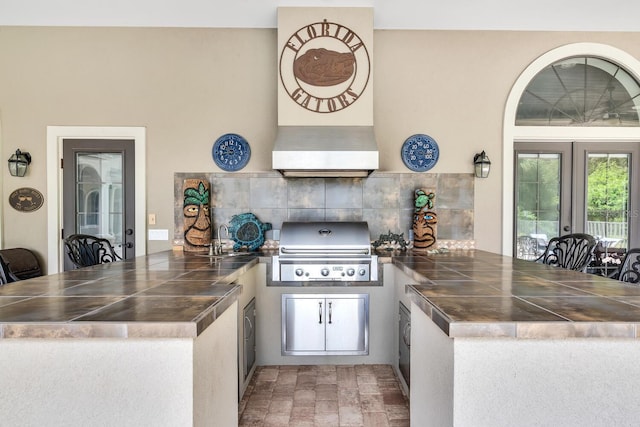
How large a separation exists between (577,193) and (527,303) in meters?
2.86

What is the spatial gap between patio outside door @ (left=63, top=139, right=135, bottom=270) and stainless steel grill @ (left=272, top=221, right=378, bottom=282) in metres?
1.61

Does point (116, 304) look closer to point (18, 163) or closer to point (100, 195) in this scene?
point (100, 195)

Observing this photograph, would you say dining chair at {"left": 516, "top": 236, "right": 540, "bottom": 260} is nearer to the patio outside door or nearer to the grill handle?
the grill handle

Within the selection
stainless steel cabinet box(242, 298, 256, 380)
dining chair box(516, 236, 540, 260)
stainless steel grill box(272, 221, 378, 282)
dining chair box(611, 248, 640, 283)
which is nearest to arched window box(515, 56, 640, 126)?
dining chair box(516, 236, 540, 260)

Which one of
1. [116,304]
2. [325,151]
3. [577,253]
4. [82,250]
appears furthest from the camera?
[325,151]

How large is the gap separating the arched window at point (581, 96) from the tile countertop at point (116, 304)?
3.28 meters

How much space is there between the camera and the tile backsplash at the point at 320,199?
3184 millimetres

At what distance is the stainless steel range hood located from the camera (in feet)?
8.67

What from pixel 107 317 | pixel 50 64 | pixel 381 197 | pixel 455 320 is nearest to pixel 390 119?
pixel 381 197

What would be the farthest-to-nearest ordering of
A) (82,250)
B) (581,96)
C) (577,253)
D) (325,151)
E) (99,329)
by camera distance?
(581,96)
(325,151)
(82,250)
(577,253)
(99,329)

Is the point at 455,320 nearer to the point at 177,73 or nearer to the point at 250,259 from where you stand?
the point at 250,259

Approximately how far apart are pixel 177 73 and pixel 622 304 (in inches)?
138

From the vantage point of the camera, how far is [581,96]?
10.9 ft

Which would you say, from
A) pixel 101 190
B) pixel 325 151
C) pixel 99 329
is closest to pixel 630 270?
pixel 325 151
